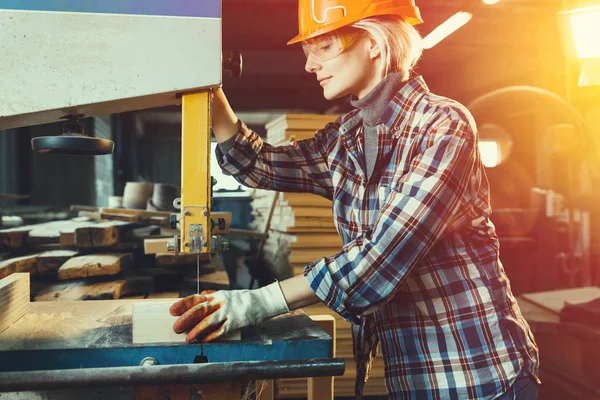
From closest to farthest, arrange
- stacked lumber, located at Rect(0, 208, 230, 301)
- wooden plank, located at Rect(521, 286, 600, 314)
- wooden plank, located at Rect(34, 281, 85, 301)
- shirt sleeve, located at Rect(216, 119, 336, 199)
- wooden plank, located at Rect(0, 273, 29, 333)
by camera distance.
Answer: wooden plank, located at Rect(0, 273, 29, 333) → shirt sleeve, located at Rect(216, 119, 336, 199) → wooden plank, located at Rect(34, 281, 85, 301) → stacked lumber, located at Rect(0, 208, 230, 301) → wooden plank, located at Rect(521, 286, 600, 314)

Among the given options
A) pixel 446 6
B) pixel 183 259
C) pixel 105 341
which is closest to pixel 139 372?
pixel 105 341

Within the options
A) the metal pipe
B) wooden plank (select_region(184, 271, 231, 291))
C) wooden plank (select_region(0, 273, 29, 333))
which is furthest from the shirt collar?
wooden plank (select_region(184, 271, 231, 291))

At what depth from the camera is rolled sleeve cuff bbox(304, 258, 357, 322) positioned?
129 centimetres

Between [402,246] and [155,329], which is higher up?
[402,246]

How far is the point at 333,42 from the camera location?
1541 millimetres

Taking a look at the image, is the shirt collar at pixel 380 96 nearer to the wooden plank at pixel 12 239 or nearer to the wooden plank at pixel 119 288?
the wooden plank at pixel 119 288

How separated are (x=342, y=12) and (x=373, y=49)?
16cm

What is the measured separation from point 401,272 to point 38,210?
5.25m

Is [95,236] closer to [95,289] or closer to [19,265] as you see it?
[19,265]

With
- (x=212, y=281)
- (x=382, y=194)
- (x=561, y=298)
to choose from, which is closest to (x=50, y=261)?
(x=212, y=281)

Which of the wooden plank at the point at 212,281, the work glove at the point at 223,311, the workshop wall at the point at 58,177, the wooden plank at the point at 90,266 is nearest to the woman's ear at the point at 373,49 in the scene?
the work glove at the point at 223,311

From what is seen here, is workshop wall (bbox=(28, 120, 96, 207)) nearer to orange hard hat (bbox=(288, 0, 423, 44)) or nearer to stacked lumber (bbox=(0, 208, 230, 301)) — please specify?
stacked lumber (bbox=(0, 208, 230, 301))

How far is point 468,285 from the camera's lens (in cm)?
137

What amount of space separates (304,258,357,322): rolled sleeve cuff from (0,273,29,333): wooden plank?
0.90 m
